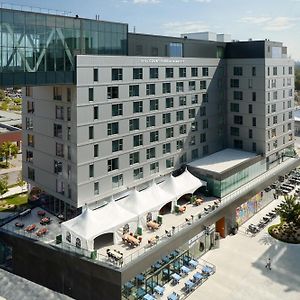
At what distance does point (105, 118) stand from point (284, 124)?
38058mm

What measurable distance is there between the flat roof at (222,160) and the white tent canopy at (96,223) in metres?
16.9

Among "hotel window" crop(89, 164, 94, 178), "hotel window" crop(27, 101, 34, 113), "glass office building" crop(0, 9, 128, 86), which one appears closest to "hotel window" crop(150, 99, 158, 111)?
"glass office building" crop(0, 9, 128, 86)

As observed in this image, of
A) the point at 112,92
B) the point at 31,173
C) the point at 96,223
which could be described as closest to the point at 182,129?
the point at 112,92

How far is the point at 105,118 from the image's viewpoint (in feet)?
142

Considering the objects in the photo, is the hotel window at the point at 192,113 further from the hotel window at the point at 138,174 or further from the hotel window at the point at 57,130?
the hotel window at the point at 57,130

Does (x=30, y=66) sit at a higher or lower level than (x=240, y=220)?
higher

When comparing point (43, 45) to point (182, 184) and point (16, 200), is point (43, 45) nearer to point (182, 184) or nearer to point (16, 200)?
point (182, 184)

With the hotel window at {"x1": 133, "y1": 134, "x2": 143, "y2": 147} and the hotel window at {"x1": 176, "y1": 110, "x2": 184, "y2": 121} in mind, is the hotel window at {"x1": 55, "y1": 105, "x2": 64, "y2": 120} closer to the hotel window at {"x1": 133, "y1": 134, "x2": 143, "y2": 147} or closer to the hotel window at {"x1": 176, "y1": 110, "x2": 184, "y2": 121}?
the hotel window at {"x1": 133, "y1": 134, "x2": 143, "y2": 147}

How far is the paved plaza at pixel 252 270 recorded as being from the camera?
126 ft

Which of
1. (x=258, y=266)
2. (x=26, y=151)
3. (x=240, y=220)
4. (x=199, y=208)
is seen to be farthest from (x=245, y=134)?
(x=26, y=151)

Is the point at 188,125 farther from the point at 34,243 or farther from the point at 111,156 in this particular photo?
the point at 34,243

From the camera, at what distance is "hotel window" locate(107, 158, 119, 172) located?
4466 cm

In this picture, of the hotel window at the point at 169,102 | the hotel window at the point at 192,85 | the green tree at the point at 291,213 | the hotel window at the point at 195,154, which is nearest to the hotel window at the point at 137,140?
the hotel window at the point at 169,102

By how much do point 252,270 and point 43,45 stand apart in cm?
3180
